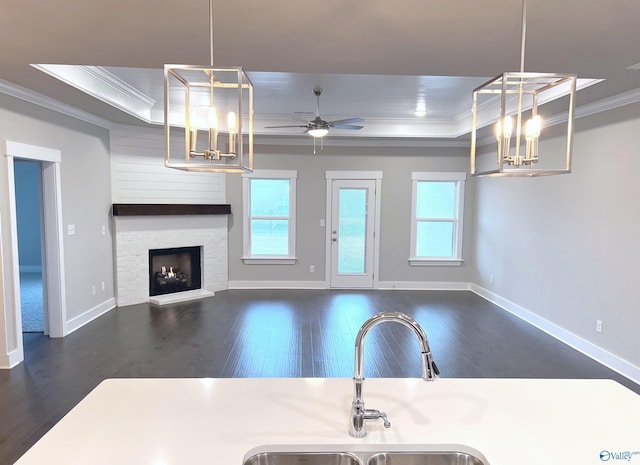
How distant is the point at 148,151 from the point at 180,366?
3487 mm

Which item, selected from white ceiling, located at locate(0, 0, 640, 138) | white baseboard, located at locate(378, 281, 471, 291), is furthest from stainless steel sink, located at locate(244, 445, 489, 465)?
white baseboard, located at locate(378, 281, 471, 291)

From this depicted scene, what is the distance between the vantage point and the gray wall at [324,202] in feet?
22.2

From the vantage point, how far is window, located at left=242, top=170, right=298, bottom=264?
683 centimetres

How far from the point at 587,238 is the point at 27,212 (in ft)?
31.1

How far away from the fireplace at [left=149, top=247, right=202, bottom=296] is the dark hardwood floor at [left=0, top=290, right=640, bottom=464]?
55 centimetres

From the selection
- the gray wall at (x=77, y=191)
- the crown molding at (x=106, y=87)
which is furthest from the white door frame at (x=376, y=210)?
the gray wall at (x=77, y=191)

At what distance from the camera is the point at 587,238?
4.11m

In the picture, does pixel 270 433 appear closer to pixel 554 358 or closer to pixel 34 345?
pixel 554 358

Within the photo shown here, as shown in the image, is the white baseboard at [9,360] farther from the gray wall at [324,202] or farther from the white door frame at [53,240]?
the gray wall at [324,202]

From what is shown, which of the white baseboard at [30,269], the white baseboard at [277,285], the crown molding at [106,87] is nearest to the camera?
the crown molding at [106,87]

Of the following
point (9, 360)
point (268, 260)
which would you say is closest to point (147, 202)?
point (268, 260)

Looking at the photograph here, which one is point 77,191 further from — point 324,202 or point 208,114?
point 208,114

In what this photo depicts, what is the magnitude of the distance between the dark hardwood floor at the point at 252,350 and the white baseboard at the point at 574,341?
99 mm

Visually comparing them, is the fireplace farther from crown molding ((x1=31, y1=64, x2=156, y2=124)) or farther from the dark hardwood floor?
crown molding ((x1=31, y1=64, x2=156, y2=124))
